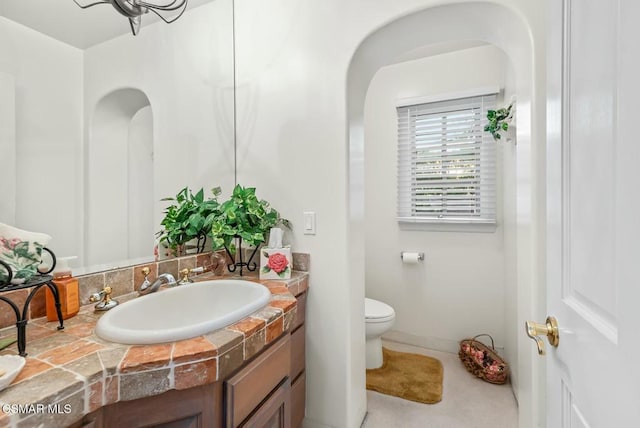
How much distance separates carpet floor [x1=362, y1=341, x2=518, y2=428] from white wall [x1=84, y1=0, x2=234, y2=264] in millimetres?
1615

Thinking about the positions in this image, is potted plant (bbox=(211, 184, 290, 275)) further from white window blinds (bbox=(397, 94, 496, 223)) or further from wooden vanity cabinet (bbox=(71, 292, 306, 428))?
white window blinds (bbox=(397, 94, 496, 223))

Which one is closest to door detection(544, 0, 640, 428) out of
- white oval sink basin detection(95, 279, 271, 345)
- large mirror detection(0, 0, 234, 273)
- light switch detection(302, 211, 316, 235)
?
white oval sink basin detection(95, 279, 271, 345)

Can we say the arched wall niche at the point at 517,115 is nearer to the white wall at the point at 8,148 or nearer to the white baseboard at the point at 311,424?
the white baseboard at the point at 311,424

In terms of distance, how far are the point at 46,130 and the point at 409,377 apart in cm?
240

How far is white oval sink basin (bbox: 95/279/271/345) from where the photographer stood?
0.73 meters

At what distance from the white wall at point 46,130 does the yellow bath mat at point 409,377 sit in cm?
193

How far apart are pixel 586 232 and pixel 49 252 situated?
1.47 m

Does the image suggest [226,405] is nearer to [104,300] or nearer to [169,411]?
[169,411]

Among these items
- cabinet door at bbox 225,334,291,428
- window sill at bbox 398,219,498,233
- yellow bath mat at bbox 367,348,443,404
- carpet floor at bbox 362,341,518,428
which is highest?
window sill at bbox 398,219,498,233

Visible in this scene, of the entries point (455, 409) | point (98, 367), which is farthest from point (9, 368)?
point (455, 409)

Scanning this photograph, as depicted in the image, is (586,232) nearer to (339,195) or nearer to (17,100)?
(339,195)

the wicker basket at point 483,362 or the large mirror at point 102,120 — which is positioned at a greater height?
the large mirror at point 102,120

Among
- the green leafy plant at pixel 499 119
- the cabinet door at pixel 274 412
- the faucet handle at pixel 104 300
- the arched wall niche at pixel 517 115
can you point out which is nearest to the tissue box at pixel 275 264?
the arched wall niche at pixel 517 115

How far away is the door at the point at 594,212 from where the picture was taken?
40 cm
